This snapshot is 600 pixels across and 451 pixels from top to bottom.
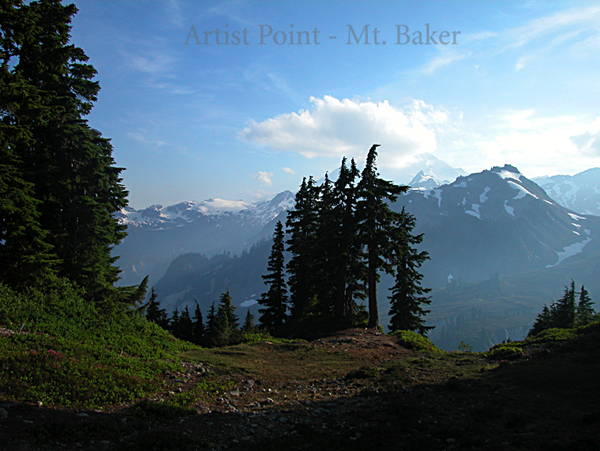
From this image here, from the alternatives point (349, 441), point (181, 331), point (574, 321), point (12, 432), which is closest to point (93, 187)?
point (12, 432)

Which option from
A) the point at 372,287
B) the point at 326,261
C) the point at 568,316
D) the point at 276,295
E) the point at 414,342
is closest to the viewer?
the point at 414,342

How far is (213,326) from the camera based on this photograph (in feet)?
122

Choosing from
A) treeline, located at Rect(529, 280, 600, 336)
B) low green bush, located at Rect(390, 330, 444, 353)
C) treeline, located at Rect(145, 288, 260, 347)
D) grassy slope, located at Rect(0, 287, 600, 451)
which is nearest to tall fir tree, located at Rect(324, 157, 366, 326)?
low green bush, located at Rect(390, 330, 444, 353)

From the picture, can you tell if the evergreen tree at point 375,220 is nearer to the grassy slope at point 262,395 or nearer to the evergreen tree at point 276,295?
the grassy slope at point 262,395

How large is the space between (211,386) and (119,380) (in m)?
3.48

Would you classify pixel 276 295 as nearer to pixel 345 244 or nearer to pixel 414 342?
pixel 345 244

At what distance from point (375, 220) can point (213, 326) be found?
22470 mm

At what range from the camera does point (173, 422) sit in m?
9.06

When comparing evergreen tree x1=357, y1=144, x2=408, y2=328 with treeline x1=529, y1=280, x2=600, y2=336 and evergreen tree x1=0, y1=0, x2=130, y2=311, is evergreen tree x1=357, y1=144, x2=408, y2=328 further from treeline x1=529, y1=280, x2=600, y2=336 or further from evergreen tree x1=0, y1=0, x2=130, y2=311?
treeline x1=529, y1=280, x2=600, y2=336

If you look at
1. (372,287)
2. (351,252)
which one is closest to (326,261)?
(351,252)

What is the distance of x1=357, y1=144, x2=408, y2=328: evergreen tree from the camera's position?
27672 millimetres

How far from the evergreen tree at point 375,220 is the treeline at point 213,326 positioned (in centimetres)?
1217

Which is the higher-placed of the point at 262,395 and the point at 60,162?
the point at 60,162

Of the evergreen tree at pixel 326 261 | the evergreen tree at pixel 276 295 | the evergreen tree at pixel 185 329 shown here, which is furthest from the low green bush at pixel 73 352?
the evergreen tree at pixel 185 329
